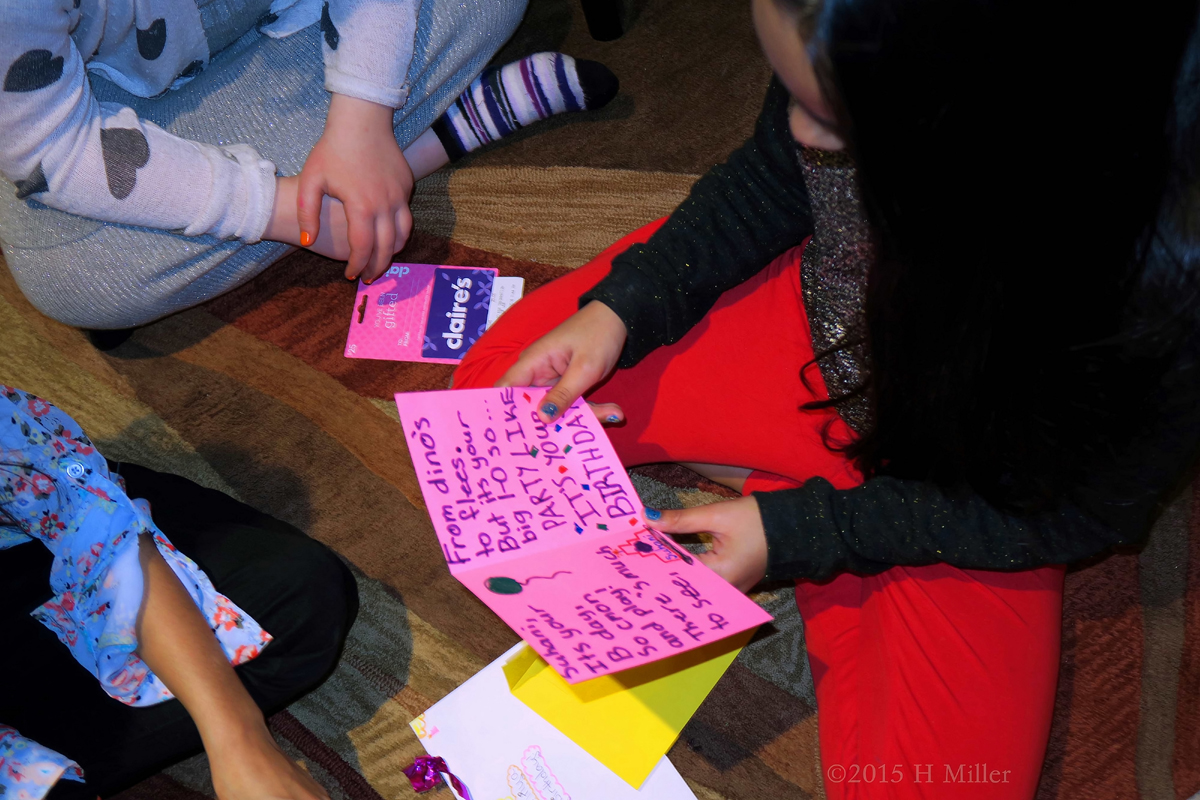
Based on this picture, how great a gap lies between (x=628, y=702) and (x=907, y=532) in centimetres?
40

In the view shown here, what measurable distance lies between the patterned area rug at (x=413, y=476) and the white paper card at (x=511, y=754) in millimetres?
63

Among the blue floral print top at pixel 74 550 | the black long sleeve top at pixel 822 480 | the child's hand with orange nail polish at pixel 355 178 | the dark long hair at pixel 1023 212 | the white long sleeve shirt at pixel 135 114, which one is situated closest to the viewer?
the dark long hair at pixel 1023 212

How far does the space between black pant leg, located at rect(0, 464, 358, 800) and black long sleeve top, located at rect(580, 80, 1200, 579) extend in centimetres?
50

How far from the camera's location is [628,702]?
3.40 ft

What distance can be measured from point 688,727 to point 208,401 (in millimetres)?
890

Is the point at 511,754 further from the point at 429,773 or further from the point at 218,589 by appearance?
the point at 218,589

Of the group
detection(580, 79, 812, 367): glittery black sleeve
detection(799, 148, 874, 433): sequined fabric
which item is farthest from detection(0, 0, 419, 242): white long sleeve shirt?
detection(799, 148, 874, 433): sequined fabric

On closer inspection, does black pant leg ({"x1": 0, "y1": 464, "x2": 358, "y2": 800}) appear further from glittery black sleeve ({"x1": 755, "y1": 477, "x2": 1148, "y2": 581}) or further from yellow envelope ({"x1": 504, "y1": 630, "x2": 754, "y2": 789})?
glittery black sleeve ({"x1": 755, "y1": 477, "x2": 1148, "y2": 581})

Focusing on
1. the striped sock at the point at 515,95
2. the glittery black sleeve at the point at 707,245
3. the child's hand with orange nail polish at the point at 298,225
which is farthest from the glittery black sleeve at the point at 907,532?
the striped sock at the point at 515,95

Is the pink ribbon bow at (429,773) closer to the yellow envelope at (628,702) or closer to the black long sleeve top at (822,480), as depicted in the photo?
the yellow envelope at (628,702)

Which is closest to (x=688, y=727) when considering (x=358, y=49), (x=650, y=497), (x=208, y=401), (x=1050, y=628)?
(x=650, y=497)

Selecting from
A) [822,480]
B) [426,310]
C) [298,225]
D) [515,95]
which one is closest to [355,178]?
[298,225]

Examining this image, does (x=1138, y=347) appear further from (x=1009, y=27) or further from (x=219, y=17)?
(x=219, y=17)

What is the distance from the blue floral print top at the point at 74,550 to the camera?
0.92 metres
